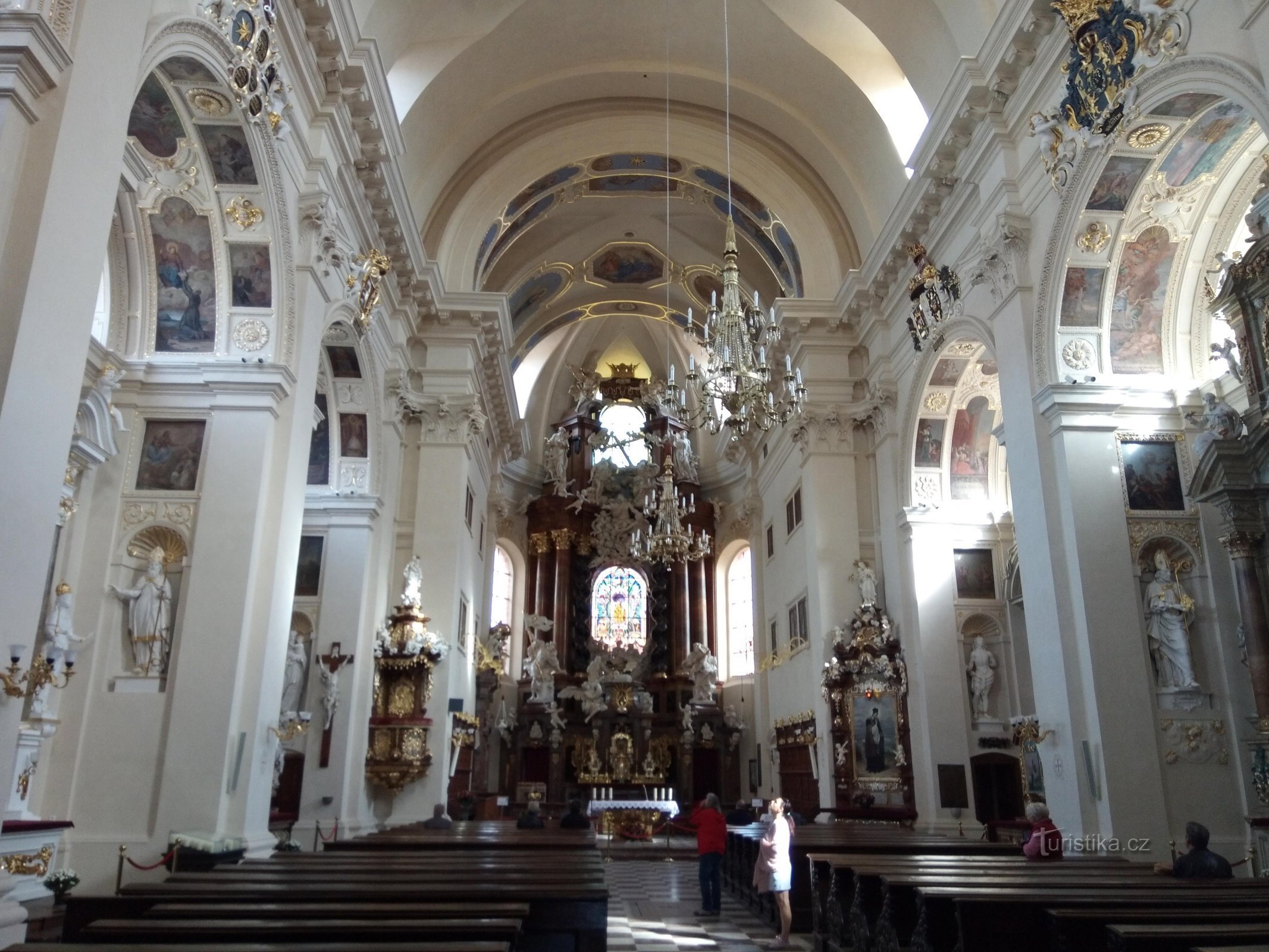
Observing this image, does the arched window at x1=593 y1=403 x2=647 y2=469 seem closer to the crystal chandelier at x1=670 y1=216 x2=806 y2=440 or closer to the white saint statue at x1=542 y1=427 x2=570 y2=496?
the white saint statue at x1=542 y1=427 x2=570 y2=496

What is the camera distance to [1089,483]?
998cm

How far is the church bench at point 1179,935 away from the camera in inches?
144

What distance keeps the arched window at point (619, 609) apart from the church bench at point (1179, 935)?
21.9 meters

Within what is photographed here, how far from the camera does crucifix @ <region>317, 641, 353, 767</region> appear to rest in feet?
43.3

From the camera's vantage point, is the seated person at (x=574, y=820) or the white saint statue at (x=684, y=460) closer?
the seated person at (x=574, y=820)

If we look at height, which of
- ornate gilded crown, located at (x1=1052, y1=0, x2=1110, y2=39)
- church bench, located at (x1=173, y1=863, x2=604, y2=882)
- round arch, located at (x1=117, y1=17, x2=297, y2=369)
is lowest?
church bench, located at (x1=173, y1=863, x2=604, y2=882)

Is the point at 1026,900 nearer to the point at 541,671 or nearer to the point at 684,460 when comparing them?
the point at 541,671

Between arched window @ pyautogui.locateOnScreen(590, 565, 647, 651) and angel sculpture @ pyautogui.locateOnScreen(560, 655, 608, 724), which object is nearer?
angel sculpture @ pyautogui.locateOnScreen(560, 655, 608, 724)

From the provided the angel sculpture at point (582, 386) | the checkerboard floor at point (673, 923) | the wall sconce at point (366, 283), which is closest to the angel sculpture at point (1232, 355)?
the checkerboard floor at point (673, 923)

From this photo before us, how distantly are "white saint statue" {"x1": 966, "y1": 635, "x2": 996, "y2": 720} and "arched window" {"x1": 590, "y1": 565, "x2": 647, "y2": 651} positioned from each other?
12.6m

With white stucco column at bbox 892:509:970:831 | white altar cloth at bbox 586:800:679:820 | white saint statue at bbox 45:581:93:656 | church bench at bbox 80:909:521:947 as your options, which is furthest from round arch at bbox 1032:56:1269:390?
white altar cloth at bbox 586:800:679:820

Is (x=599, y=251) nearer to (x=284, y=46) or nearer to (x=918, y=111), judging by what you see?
(x=918, y=111)

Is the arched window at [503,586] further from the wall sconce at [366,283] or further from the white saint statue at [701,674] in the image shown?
the wall sconce at [366,283]

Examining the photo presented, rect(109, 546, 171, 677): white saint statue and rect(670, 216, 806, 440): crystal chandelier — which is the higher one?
rect(670, 216, 806, 440): crystal chandelier
